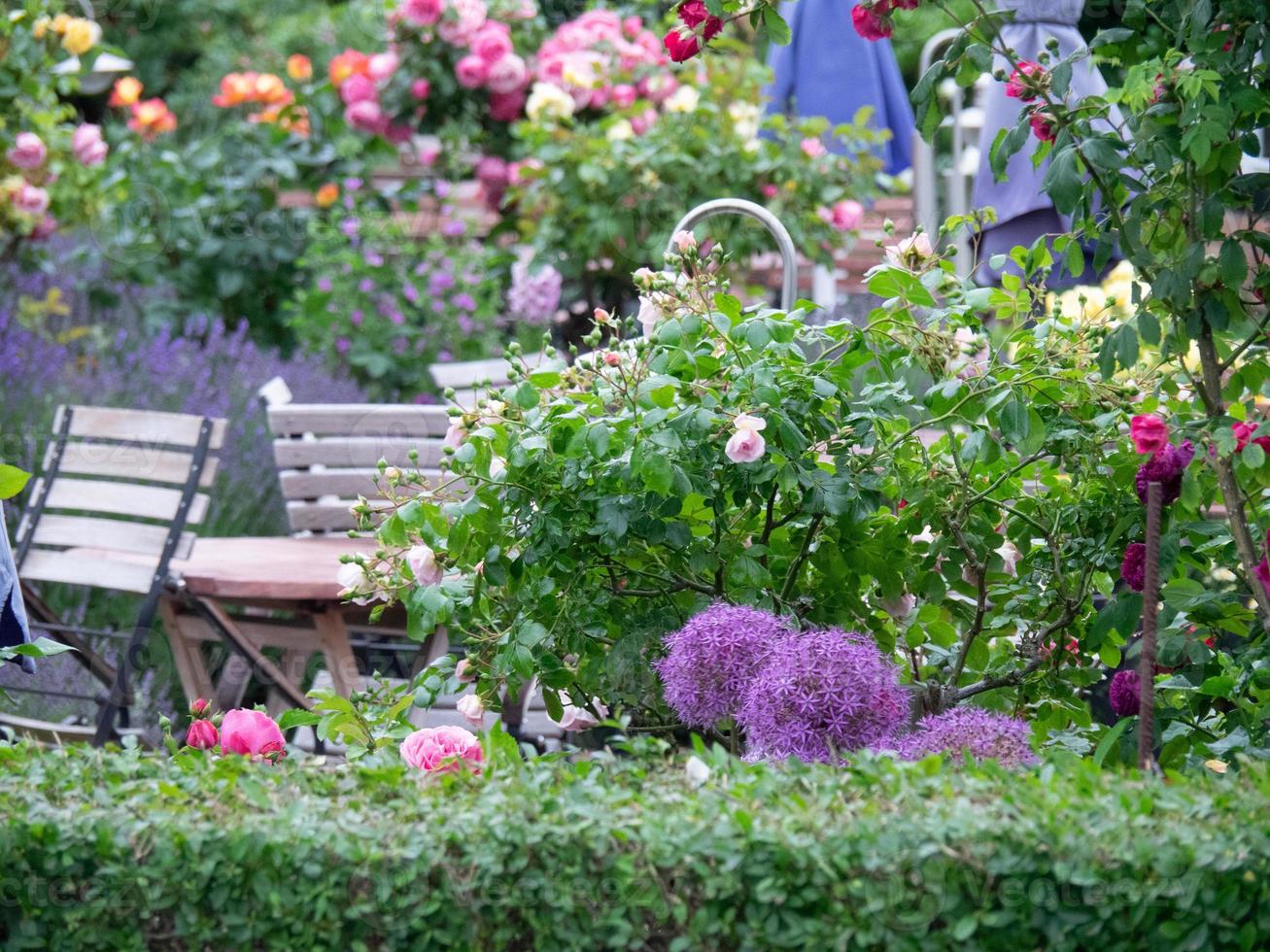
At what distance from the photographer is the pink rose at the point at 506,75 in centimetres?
671

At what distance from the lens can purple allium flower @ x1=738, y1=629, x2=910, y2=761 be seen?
179 cm

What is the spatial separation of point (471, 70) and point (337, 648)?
12.9ft

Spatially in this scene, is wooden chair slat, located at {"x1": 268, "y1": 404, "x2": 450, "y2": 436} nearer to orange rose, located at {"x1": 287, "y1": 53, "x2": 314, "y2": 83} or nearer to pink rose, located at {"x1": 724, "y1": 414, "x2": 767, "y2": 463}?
pink rose, located at {"x1": 724, "y1": 414, "x2": 767, "y2": 463}

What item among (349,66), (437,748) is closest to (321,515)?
(437,748)

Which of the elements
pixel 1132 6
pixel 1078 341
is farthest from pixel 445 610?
pixel 1132 6

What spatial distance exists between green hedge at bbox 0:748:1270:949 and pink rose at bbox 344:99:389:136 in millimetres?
5682

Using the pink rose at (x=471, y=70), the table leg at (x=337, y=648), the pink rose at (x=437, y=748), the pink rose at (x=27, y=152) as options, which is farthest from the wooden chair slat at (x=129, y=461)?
the pink rose at (x=471, y=70)

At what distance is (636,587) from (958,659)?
19.7 inches

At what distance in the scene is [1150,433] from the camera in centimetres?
186

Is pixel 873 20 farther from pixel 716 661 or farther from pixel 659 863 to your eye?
pixel 659 863

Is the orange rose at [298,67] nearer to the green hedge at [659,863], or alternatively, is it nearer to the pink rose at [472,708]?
the pink rose at [472,708]

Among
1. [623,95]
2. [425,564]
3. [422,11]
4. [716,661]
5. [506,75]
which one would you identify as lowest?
[716,661]

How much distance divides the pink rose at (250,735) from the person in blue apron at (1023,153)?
2.98 m

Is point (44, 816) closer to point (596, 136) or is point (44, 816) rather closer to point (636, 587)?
point (636, 587)
